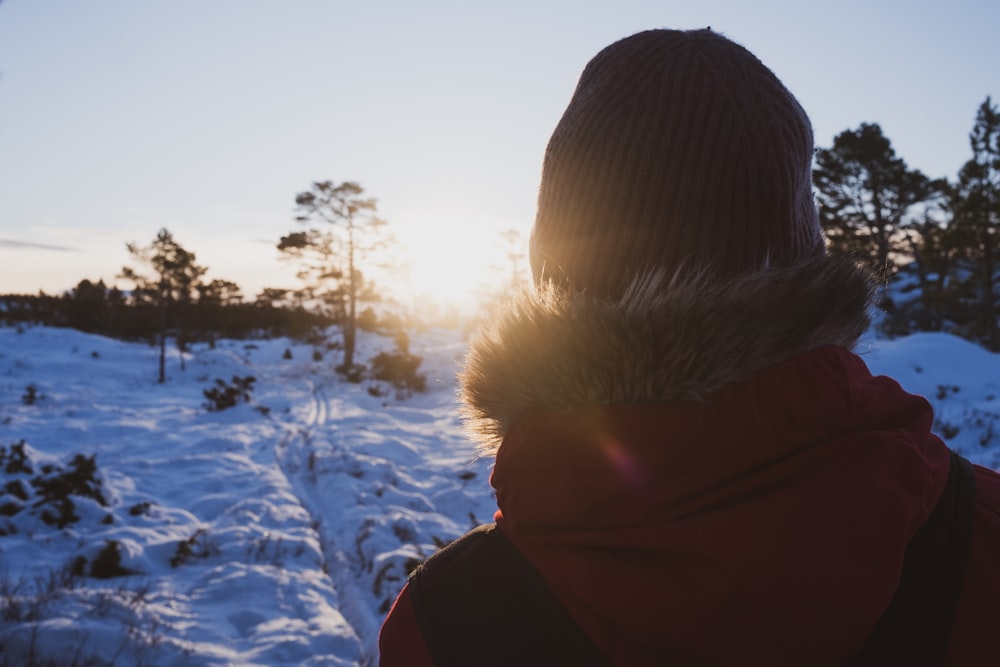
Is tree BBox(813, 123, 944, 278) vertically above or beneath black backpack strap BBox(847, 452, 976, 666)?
above

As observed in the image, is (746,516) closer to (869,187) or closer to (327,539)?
(327,539)

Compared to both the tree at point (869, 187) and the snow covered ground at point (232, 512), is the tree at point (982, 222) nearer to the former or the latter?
the tree at point (869, 187)

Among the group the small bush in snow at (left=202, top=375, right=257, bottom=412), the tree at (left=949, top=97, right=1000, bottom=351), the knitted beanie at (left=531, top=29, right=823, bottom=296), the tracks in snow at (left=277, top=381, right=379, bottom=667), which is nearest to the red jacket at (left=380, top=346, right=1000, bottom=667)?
the knitted beanie at (left=531, top=29, right=823, bottom=296)

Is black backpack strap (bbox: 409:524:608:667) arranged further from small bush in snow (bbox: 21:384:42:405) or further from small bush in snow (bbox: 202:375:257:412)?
small bush in snow (bbox: 21:384:42:405)

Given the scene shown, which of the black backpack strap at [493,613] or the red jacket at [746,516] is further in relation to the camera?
the black backpack strap at [493,613]

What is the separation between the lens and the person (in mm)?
676

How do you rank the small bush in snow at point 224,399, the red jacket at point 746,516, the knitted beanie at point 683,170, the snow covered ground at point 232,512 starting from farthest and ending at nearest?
the small bush in snow at point 224,399 → the snow covered ground at point 232,512 → the knitted beanie at point 683,170 → the red jacket at point 746,516

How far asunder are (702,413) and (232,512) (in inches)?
266

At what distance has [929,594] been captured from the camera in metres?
0.70

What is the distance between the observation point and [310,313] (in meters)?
36.5

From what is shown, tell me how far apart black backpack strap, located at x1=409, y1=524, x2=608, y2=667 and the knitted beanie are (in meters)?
0.54

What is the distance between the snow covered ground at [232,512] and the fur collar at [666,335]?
0.85 feet

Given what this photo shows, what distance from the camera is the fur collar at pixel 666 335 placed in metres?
0.81

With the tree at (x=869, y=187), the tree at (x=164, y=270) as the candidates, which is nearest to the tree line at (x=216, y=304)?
the tree at (x=164, y=270)
